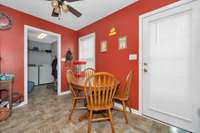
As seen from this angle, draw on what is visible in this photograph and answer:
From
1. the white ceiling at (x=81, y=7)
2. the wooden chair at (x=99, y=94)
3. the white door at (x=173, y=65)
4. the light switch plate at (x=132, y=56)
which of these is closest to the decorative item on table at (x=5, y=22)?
the white ceiling at (x=81, y=7)

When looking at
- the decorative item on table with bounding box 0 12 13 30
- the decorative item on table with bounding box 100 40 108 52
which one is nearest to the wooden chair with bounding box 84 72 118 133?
the decorative item on table with bounding box 100 40 108 52

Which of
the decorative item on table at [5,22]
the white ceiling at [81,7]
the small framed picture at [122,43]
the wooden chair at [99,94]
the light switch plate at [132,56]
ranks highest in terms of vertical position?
the white ceiling at [81,7]

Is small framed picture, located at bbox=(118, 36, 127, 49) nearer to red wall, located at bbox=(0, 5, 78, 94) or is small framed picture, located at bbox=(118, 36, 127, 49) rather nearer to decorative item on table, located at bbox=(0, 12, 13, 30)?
red wall, located at bbox=(0, 5, 78, 94)

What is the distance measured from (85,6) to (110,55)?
134 centimetres

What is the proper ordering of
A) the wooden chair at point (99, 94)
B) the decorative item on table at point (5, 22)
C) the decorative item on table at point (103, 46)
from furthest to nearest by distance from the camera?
the decorative item on table at point (103, 46) < the decorative item on table at point (5, 22) < the wooden chair at point (99, 94)

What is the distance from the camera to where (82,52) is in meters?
4.07

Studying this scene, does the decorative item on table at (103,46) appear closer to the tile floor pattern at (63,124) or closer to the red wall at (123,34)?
the red wall at (123,34)

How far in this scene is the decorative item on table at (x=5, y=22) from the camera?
2.36 m

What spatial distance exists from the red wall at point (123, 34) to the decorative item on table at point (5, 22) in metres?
2.17

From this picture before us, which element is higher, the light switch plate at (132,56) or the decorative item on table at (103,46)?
the decorative item on table at (103,46)

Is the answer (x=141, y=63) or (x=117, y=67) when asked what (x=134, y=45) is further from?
(x=117, y=67)

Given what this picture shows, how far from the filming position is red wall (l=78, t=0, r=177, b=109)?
2.25m

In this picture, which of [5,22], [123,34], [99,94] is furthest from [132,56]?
[5,22]

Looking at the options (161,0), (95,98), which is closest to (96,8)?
(161,0)
